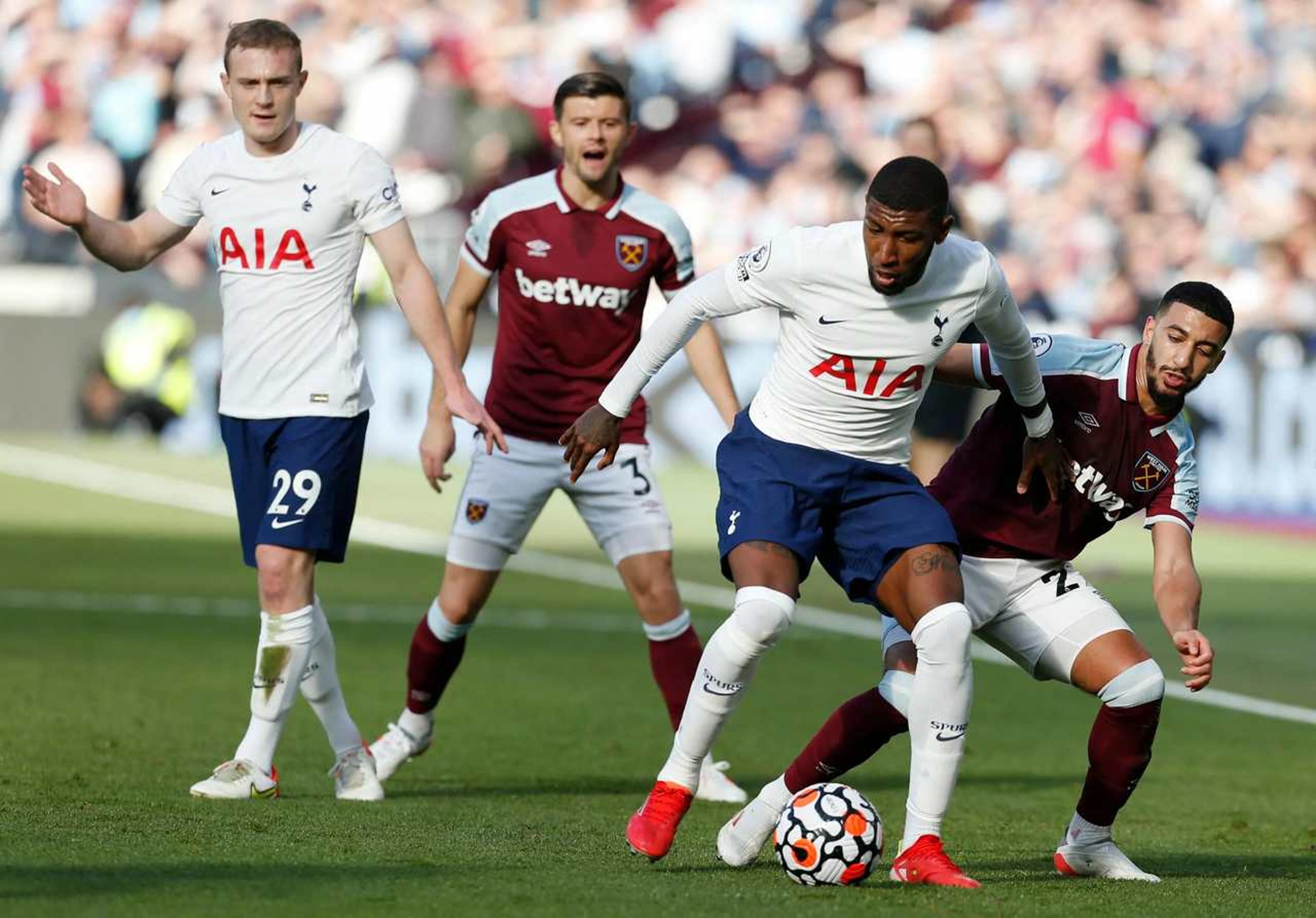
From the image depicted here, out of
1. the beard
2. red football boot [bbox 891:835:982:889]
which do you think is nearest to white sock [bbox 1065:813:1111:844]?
red football boot [bbox 891:835:982:889]

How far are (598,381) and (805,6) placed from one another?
18.6 m

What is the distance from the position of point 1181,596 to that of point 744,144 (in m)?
18.7

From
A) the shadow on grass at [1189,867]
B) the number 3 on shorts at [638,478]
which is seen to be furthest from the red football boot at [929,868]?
the number 3 on shorts at [638,478]

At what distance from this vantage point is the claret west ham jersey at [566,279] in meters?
7.96

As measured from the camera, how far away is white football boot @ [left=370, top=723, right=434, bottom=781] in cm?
800

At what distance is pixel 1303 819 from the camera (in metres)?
7.81

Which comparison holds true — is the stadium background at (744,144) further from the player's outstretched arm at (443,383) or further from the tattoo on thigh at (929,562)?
the tattoo on thigh at (929,562)

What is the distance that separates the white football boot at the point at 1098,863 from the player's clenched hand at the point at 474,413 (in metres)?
2.09

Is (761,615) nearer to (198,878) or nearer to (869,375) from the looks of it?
(869,375)

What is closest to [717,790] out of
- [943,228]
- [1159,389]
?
[1159,389]

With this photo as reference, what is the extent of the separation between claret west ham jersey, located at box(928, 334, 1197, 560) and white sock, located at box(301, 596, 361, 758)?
211 centimetres

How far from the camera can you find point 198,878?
17.7ft

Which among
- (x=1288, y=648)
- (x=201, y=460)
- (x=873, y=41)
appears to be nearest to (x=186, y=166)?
(x=1288, y=648)

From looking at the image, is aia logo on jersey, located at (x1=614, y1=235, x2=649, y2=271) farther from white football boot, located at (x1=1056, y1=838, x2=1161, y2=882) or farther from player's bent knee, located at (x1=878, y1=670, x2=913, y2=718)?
white football boot, located at (x1=1056, y1=838, x2=1161, y2=882)
